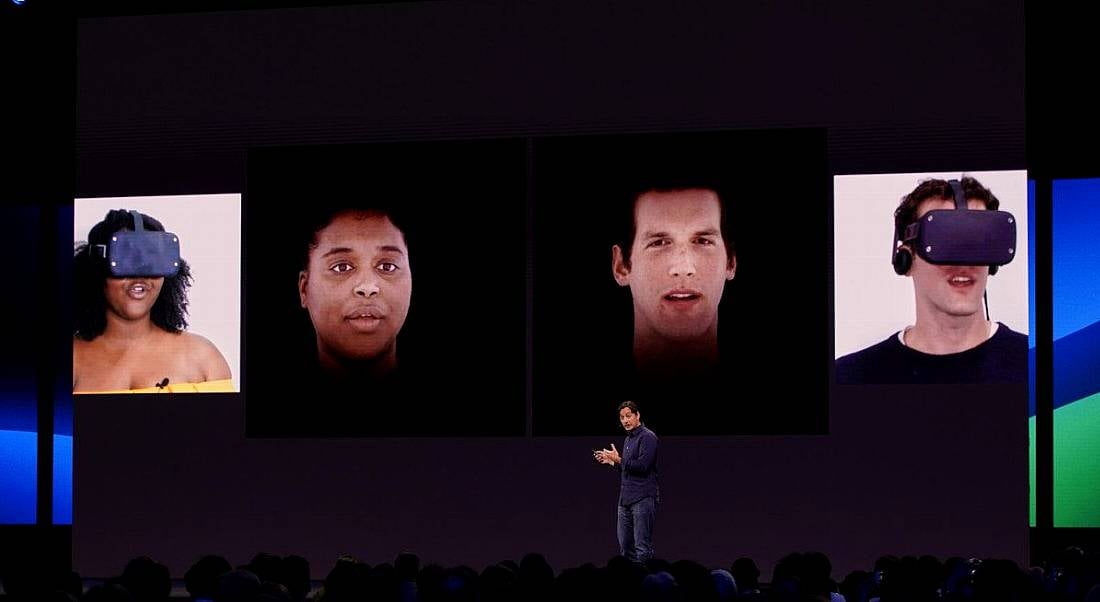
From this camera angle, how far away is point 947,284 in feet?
31.8

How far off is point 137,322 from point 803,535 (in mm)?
5190

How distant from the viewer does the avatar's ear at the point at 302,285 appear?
408 inches

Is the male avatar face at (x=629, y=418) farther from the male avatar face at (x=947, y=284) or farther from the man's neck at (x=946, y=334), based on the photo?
the male avatar face at (x=947, y=284)

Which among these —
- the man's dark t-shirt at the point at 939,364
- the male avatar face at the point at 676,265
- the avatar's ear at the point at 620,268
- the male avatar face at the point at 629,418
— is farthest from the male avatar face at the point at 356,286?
the man's dark t-shirt at the point at 939,364

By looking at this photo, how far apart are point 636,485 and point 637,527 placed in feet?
0.86

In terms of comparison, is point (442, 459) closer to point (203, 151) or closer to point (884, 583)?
point (203, 151)

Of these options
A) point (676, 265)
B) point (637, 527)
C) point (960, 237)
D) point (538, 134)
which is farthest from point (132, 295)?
point (960, 237)

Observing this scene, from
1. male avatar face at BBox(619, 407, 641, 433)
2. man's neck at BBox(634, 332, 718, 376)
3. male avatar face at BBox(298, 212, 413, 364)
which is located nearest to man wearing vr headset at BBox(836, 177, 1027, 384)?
man's neck at BBox(634, 332, 718, 376)

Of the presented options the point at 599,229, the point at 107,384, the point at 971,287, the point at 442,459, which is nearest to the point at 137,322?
the point at 107,384

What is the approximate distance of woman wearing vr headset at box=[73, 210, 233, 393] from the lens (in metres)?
10.5

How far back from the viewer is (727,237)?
991 centimetres

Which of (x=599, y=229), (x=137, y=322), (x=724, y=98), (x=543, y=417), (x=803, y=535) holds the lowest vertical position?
(x=803, y=535)

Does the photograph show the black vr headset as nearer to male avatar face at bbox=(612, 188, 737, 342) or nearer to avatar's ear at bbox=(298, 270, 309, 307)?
male avatar face at bbox=(612, 188, 737, 342)

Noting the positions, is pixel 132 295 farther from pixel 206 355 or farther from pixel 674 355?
pixel 674 355
